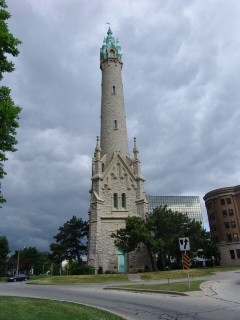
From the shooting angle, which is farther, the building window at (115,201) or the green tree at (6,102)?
the building window at (115,201)

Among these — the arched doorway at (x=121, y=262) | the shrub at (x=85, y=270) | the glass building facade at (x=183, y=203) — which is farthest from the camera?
the glass building facade at (x=183, y=203)

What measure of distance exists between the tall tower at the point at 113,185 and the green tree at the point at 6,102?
28.2m

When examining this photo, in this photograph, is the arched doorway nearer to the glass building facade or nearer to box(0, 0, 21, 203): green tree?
box(0, 0, 21, 203): green tree

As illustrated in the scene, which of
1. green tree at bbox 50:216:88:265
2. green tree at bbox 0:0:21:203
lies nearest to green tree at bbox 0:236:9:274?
green tree at bbox 50:216:88:265

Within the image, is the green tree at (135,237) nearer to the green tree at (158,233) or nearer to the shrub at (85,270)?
the green tree at (158,233)

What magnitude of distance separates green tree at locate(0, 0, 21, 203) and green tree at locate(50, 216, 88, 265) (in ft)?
152

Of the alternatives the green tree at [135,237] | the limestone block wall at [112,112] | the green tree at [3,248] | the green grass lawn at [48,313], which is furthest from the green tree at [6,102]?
the green tree at [3,248]

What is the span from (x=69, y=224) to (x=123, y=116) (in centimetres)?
2460

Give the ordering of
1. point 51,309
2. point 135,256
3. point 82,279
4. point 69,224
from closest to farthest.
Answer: point 51,309 → point 82,279 → point 135,256 → point 69,224

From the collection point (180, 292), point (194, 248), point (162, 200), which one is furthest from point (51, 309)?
point (162, 200)

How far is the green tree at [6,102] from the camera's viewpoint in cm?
1192

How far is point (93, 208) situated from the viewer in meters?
41.3

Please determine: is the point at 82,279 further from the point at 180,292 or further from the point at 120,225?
the point at 180,292

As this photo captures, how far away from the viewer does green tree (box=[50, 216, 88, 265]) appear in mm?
56094
